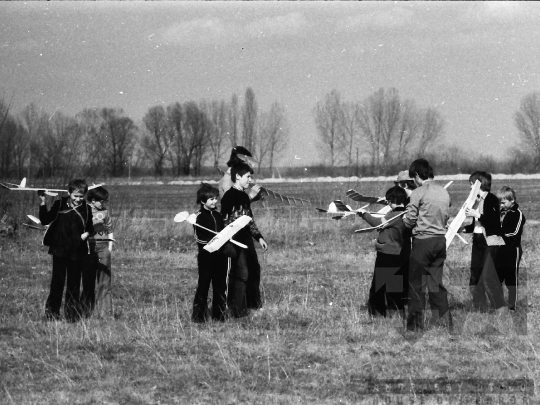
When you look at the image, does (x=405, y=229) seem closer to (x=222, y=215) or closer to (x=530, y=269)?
(x=222, y=215)

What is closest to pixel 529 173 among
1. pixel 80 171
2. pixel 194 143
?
pixel 194 143

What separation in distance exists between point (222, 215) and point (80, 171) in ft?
40.2

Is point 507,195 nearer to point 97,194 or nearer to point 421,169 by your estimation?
point 421,169

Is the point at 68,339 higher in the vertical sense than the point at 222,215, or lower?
lower

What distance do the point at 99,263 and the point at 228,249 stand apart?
152cm

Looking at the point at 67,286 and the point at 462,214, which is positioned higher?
the point at 462,214

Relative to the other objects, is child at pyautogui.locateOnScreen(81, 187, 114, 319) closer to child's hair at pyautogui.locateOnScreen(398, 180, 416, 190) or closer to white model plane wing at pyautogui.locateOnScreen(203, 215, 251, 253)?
white model plane wing at pyautogui.locateOnScreen(203, 215, 251, 253)

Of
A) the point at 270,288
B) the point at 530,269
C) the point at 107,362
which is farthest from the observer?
the point at 530,269

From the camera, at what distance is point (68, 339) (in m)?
7.57

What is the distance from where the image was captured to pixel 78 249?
8.39m

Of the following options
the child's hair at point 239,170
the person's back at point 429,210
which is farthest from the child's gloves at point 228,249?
the person's back at point 429,210

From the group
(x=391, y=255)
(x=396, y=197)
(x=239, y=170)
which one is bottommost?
(x=391, y=255)

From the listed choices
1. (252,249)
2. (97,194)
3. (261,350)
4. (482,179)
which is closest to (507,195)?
(482,179)

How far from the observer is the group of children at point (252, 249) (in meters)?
8.01
